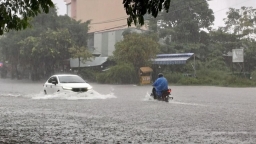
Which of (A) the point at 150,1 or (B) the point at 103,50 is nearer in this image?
(A) the point at 150,1

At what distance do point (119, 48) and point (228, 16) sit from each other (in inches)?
737

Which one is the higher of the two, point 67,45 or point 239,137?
point 67,45

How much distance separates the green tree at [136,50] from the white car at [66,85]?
1847 cm

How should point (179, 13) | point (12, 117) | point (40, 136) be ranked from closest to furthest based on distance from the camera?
point (40, 136)
point (12, 117)
point (179, 13)

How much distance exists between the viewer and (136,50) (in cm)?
3734

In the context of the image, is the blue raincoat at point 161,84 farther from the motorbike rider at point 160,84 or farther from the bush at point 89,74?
the bush at point 89,74

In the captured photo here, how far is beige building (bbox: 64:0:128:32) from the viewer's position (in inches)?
2105

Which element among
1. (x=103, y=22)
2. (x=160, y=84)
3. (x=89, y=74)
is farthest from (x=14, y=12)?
(x=103, y=22)

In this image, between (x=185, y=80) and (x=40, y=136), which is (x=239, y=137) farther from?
(x=185, y=80)

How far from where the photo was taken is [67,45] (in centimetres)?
4459

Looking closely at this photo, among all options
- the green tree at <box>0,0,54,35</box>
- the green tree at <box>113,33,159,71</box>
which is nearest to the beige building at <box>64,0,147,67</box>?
the green tree at <box>113,33,159,71</box>

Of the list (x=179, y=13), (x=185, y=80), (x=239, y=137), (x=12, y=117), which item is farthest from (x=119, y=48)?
(x=239, y=137)

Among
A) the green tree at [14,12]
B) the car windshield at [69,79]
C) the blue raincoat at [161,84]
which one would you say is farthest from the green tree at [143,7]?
the car windshield at [69,79]

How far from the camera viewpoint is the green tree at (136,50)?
37.4 meters
